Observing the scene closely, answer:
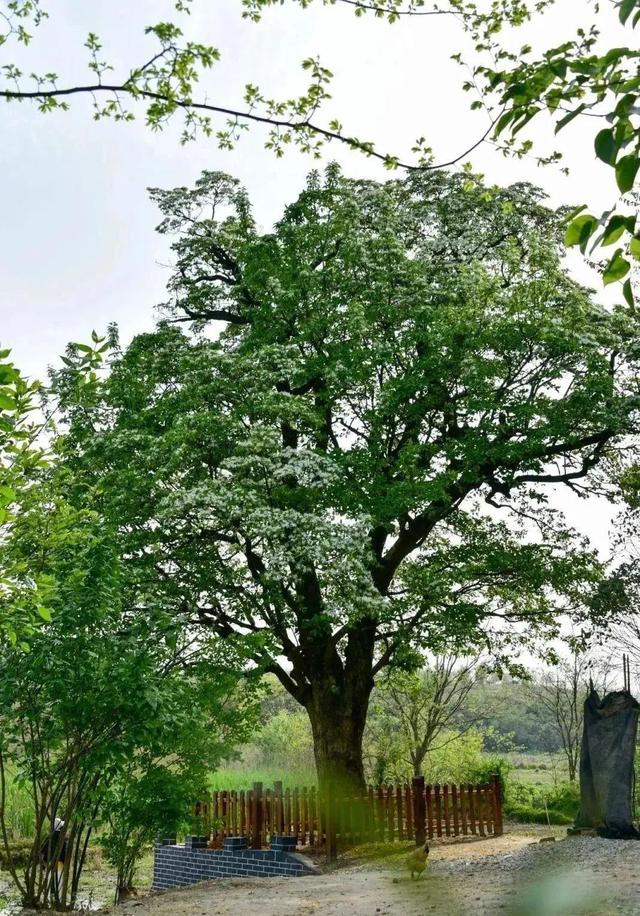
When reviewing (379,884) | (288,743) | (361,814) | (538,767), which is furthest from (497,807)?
(538,767)

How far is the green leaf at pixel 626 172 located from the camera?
1737 millimetres

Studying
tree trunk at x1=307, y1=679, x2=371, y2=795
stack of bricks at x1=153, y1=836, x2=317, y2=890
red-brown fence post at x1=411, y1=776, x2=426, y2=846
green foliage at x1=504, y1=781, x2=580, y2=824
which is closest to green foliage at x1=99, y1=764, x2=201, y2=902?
stack of bricks at x1=153, y1=836, x2=317, y2=890

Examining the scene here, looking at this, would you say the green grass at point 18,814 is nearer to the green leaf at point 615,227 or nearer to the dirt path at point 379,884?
the dirt path at point 379,884

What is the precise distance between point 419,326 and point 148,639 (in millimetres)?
8005

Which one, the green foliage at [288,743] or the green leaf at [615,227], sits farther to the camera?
the green foliage at [288,743]

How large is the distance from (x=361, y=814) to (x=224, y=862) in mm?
2624

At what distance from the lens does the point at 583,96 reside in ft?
16.0

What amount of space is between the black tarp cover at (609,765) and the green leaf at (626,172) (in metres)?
12.3

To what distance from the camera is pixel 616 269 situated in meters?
2.01

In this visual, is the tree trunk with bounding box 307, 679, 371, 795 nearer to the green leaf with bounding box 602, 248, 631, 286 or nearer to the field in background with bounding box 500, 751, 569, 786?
the field in background with bounding box 500, 751, 569, 786

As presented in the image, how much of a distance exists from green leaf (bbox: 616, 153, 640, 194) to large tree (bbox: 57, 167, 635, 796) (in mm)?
11484

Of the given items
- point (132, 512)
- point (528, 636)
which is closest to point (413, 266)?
point (132, 512)

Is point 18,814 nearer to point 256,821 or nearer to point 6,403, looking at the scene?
point 256,821

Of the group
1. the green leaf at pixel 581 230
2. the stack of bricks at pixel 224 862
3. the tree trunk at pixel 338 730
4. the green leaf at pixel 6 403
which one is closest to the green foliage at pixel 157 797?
the stack of bricks at pixel 224 862
